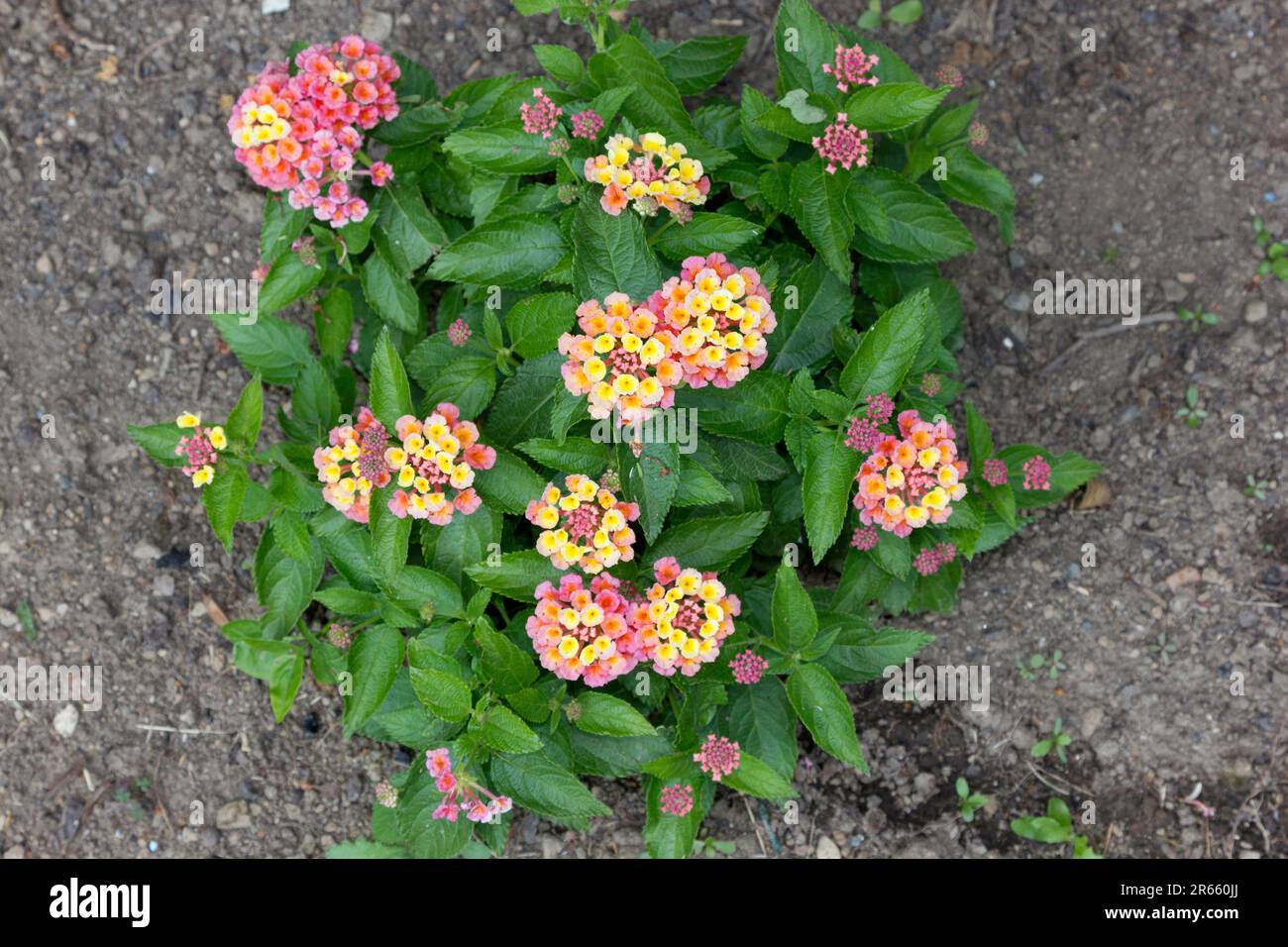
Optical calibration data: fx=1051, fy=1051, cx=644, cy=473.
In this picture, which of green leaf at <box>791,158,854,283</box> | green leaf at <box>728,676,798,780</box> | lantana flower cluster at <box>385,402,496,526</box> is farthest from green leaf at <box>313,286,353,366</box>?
green leaf at <box>728,676,798,780</box>

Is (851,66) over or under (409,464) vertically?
over

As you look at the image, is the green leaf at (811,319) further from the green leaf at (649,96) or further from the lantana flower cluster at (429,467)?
the lantana flower cluster at (429,467)

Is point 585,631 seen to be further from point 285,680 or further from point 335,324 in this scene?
point 335,324

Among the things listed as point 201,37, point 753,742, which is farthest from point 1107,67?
point 201,37

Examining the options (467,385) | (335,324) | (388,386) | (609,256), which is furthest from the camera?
(335,324)

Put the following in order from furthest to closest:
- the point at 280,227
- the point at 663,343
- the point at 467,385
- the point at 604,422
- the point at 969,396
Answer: the point at 969,396 < the point at 280,227 < the point at 467,385 < the point at 604,422 < the point at 663,343

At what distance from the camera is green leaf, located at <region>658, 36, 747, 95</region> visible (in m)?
3.75

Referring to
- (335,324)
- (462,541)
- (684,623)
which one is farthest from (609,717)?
(335,324)

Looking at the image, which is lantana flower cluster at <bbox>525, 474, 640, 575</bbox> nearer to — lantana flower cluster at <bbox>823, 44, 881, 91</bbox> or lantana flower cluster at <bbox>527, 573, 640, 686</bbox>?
lantana flower cluster at <bbox>527, 573, 640, 686</bbox>

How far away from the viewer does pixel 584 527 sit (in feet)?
9.96

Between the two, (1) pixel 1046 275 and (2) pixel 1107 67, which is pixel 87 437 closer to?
(1) pixel 1046 275

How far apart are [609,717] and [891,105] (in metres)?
2.03

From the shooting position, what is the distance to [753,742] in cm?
346

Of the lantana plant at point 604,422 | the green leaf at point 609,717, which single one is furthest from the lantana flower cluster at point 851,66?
the green leaf at point 609,717
